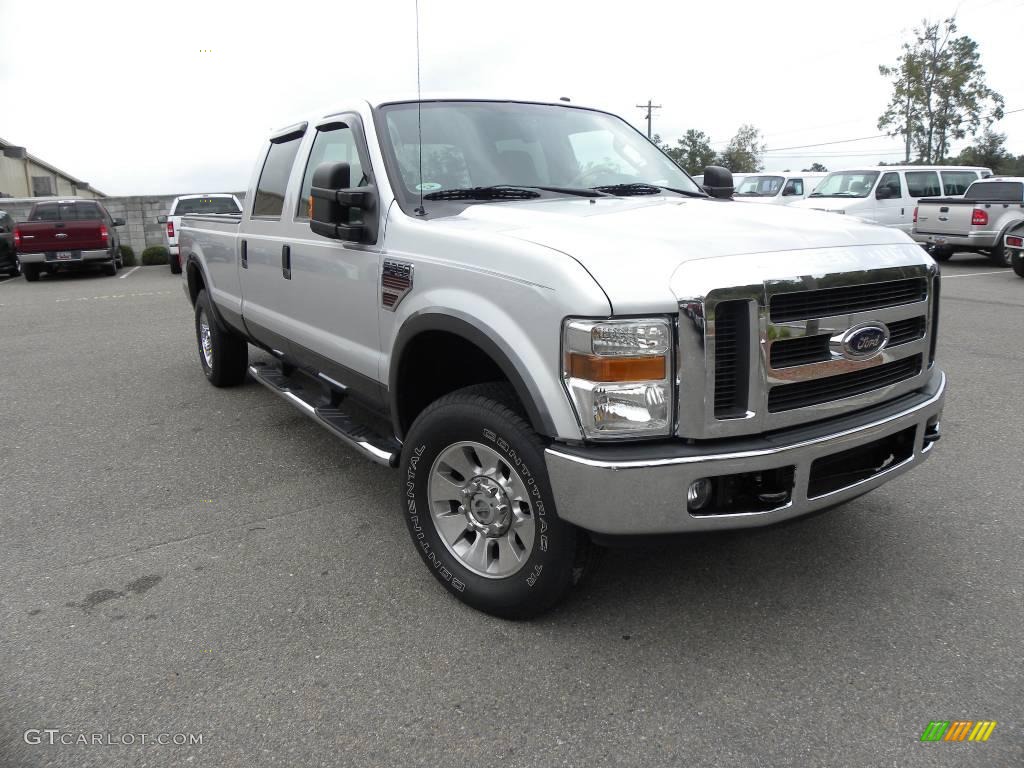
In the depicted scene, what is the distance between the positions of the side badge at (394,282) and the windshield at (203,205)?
15.5 metres

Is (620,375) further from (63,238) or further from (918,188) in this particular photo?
(918,188)

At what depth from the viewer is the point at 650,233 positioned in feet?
9.00

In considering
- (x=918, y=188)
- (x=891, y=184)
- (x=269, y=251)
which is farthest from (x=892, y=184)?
(x=269, y=251)

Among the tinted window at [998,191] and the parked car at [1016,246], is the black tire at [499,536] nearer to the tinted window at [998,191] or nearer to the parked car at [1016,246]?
the parked car at [1016,246]

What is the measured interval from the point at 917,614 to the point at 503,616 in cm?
151

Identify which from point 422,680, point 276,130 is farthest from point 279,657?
point 276,130

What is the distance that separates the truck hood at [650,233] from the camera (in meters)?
2.44

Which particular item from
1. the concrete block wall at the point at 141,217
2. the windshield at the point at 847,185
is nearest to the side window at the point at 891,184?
the windshield at the point at 847,185

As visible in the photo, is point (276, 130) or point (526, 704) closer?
point (526, 704)

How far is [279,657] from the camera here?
275 centimetres

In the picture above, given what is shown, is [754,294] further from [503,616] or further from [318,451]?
[318,451]

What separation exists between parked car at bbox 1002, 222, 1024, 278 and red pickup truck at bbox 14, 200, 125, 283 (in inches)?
669

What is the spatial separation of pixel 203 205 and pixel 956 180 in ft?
55.8

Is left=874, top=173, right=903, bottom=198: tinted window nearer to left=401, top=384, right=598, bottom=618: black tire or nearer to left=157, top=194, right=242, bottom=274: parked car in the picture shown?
left=157, top=194, right=242, bottom=274: parked car
